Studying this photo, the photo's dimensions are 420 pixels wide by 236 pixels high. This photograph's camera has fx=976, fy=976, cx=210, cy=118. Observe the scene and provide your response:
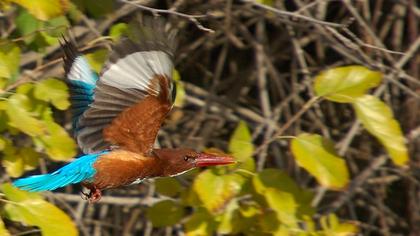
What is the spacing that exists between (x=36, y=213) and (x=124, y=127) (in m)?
0.30

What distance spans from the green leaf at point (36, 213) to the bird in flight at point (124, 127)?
4 cm

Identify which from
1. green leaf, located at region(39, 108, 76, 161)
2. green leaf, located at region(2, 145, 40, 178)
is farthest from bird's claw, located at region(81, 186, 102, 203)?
green leaf, located at region(2, 145, 40, 178)

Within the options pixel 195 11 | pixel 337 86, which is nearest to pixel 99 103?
pixel 337 86

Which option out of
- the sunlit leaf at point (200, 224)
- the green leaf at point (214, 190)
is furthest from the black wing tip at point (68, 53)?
the sunlit leaf at point (200, 224)

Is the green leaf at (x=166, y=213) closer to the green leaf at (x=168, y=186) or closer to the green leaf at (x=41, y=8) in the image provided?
the green leaf at (x=168, y=186)

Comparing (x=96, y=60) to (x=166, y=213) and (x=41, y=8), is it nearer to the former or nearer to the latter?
(x=41, y=8)

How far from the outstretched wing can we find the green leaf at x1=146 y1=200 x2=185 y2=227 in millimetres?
421

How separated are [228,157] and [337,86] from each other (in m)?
0.32

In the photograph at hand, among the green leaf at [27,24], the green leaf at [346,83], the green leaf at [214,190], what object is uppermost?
the green leaf at [27,24]

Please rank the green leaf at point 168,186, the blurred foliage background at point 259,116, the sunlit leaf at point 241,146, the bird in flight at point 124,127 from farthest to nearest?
the green leaf at point 168,186
the sunlit leaf at point 241,146
the blurred foliage background at point 259,116
the bird in flight at point 124,127

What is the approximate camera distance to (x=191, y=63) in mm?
3654

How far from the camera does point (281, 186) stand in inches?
99.4

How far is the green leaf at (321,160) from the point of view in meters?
2.38

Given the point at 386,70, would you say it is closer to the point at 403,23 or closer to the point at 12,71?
the point at 403,23
